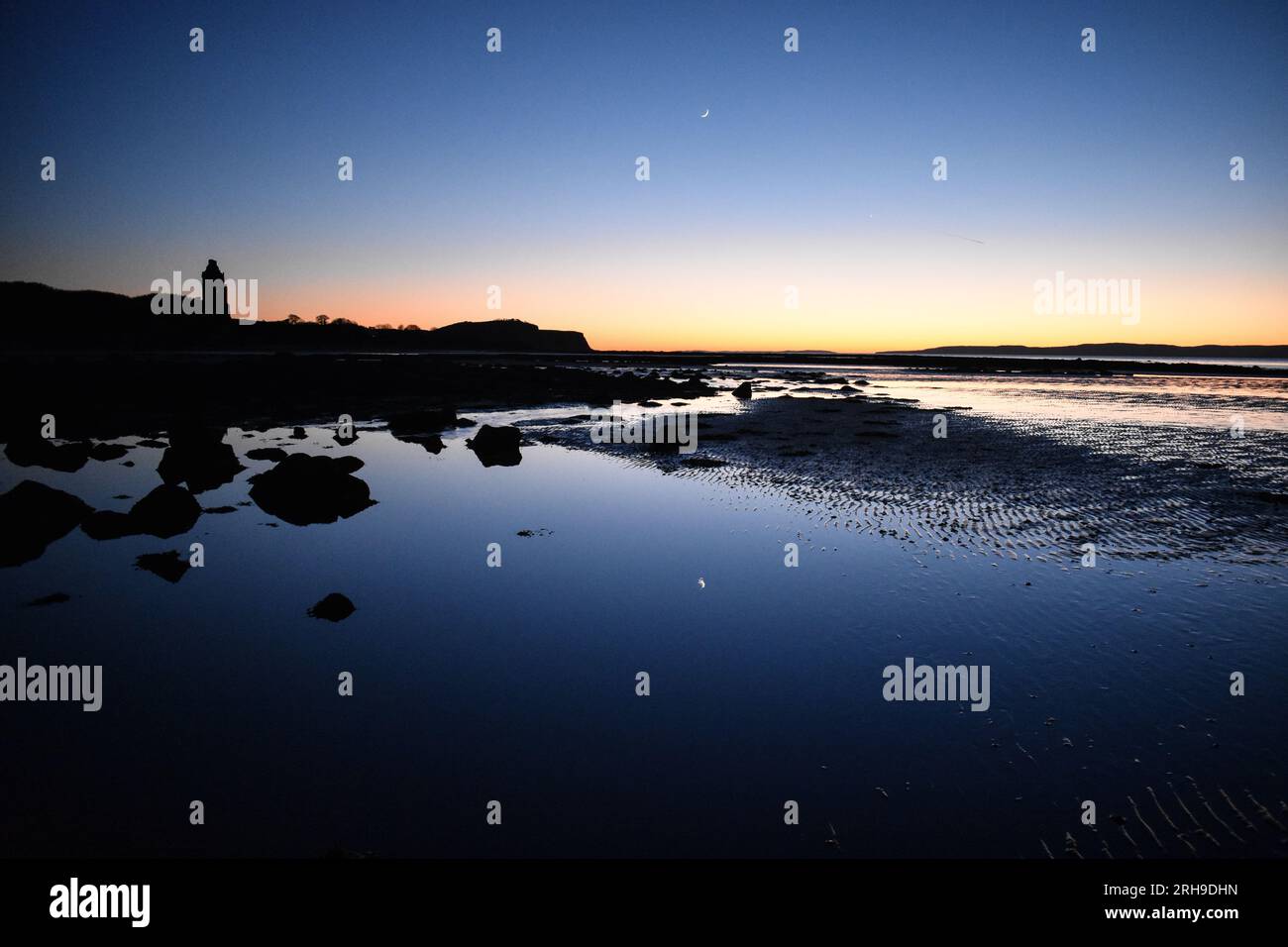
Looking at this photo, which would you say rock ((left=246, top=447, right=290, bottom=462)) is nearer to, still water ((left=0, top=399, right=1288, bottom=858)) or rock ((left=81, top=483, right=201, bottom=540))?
rock ((left=81, top=483, right=201, bottom=540))

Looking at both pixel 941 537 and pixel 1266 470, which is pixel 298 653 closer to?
pixel 941 537

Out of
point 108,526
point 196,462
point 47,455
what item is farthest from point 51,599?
point 47,455

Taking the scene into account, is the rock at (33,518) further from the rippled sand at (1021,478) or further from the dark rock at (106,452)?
the rippled sand at (1021,478)

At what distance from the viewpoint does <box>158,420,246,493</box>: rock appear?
62.5 feet

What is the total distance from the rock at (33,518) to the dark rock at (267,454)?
788 cm

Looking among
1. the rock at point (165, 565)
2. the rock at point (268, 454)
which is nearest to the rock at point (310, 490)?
the rock at point (165, 565)

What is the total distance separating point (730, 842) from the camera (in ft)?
17.2

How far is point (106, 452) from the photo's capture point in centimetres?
2270

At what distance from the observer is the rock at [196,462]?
1905 cm

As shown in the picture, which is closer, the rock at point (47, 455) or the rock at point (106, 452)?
the rock at point (47, 455)

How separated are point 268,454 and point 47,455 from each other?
695 cm

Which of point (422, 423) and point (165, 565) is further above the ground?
point (422, 423)

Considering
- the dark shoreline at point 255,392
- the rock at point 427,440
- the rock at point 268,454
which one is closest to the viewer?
the rock at point 268,454

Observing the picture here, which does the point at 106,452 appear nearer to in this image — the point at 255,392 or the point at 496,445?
the point at 496,445
